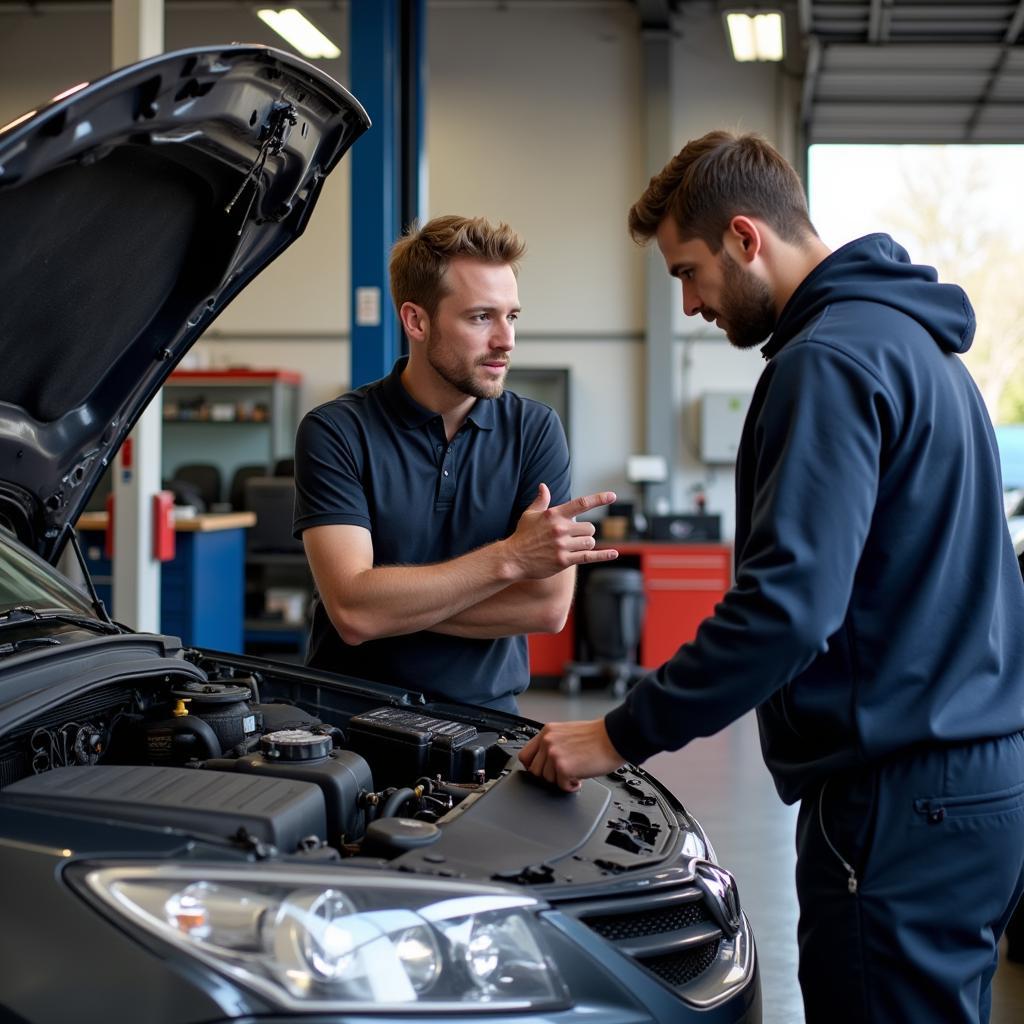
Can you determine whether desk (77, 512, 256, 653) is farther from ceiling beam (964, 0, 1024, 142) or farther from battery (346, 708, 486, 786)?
ceiling beam (964, 0, 1024, 142)

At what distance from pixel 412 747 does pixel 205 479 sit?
22.8ft

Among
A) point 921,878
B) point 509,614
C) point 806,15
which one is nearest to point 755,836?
point 509,614

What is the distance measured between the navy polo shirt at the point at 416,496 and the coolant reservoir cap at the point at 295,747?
50 centimetres

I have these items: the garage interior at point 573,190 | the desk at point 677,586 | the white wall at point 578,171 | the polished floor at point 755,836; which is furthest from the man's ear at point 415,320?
the white wall at point 578,171

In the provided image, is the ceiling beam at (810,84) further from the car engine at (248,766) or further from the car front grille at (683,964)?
the car front grille at (683,964)

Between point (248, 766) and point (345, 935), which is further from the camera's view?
point (248, 766)

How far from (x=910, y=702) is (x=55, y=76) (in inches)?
374

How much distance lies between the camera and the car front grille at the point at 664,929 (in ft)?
3.92

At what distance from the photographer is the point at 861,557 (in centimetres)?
123

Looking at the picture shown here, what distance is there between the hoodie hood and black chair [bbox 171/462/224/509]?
24.0 feet

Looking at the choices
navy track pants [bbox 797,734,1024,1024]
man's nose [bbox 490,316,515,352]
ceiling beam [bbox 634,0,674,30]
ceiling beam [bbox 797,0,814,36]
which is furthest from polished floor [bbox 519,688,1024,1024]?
ceiling beam [bbox 634,0,674,30]

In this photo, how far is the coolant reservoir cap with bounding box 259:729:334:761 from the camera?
143 centimetres

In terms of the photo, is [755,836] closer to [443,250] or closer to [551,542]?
[551,542]

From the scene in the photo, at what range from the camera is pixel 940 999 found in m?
1.20
